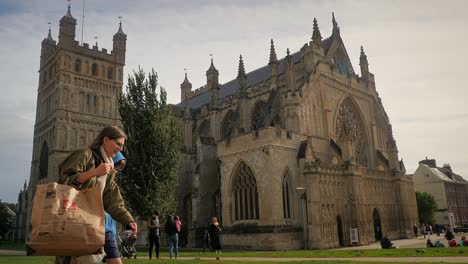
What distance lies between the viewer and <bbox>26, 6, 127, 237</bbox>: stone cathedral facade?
46406mm

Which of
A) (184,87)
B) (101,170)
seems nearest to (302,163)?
(101,170)

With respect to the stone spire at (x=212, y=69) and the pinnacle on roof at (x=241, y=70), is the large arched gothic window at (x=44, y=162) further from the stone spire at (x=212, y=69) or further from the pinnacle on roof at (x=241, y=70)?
the pinnacle on roof at (x=241, y=70)

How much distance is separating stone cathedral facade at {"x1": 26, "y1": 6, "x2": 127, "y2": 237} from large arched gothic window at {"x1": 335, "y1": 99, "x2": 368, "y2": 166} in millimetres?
25290

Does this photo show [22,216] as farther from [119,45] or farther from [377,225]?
[377,225]

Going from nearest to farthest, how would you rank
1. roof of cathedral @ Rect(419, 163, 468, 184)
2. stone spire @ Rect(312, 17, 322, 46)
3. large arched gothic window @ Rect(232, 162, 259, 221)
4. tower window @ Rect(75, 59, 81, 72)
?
large arched gothic window @ Rect(232, 162, 259, 221), stone spire @ Rect(312, 17, 322, 46), tower window @ Rect(75, 59, 81, 72), roof of cathedral @ Rect(419, 163, 468, 184)

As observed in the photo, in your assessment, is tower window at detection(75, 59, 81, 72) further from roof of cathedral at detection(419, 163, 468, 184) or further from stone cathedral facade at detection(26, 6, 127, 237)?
roof of cathedral at detection(419, 163, 468, 184)

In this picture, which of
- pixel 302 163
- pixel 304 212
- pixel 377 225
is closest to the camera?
pixel 304 212

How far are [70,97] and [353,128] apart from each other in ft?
109

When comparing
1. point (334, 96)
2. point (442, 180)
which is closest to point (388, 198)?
point (334, 96)

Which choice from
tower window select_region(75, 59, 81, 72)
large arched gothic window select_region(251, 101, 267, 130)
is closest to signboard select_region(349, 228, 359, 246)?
large arched gothic window select_region(251, 101, 267, 130)

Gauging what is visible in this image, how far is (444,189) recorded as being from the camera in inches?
2638

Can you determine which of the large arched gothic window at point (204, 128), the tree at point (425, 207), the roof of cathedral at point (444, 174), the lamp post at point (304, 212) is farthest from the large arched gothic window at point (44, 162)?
the roof of cathedral at point (444, 174)

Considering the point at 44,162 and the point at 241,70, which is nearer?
the point at 241,70

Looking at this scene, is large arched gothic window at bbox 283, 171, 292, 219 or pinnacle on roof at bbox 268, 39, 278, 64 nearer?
large arched gothic window at bbox 283, 171, 292, 219
